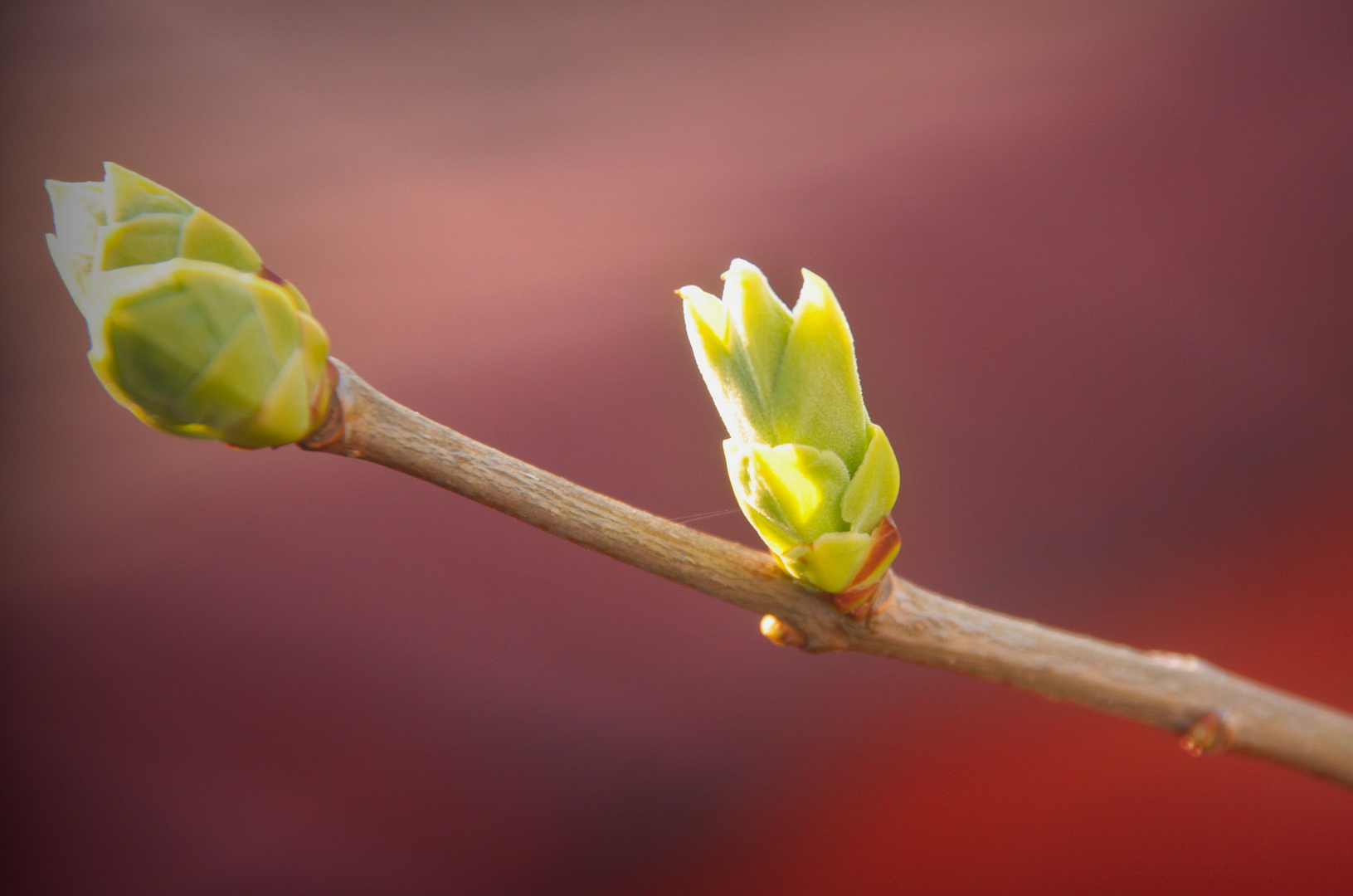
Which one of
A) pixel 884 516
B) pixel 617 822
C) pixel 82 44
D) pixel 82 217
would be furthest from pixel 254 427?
pixel 82 44

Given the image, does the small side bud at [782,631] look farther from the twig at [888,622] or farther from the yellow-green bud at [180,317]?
the yellow-green bud at [180,317]

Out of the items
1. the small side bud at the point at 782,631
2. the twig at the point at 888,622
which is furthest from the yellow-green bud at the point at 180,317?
the small side bud at the point at 782,631

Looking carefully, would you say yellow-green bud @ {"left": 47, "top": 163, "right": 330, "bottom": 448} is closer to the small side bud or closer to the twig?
the twig

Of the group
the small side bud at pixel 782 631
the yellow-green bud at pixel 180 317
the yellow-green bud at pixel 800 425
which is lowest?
the yellow-green bud at pixel 180 317

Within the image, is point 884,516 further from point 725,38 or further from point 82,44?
point 82,44

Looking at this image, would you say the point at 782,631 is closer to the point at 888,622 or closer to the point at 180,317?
the point at 888,622
